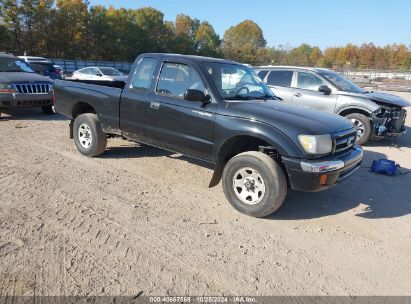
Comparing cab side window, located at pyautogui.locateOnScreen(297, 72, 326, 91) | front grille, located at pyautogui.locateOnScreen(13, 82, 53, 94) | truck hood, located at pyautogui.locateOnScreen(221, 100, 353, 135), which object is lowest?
front grille, located at pyautogui.locateOnScreen(13, 82, 53, 94)

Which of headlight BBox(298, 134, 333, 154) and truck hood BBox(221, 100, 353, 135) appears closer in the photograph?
headlight BBox(298, 134, 333, 154)

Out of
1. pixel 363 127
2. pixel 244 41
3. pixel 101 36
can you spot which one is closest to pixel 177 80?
pixel 363 127

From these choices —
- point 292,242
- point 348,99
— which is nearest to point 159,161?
point 292,242

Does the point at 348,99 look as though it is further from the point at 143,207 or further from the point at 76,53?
the point at 76,53

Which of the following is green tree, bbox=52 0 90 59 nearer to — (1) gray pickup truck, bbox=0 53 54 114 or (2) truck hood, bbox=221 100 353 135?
(1) gray pickup truck, bbox=0 53 54 114

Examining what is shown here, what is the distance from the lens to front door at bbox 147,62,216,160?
477 centimetres

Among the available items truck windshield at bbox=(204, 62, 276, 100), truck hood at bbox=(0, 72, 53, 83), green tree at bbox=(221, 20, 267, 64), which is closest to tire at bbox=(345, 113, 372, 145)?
truck windshield at bbox=(204, 62, 276, 100)

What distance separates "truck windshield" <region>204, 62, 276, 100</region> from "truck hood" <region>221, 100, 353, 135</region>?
0.25 meters

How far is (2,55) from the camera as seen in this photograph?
10.7 meters

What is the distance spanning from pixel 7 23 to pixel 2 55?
40193 millimetres

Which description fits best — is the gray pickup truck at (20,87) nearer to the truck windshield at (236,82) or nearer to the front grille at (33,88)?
the front grille at (33,88)

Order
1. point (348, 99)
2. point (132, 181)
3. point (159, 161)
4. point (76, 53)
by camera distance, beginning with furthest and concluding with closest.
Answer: point (76, 53), point (348, 99), point (159, 161), point (132, 181)

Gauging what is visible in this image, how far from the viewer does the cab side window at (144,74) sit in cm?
546

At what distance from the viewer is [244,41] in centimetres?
10944
